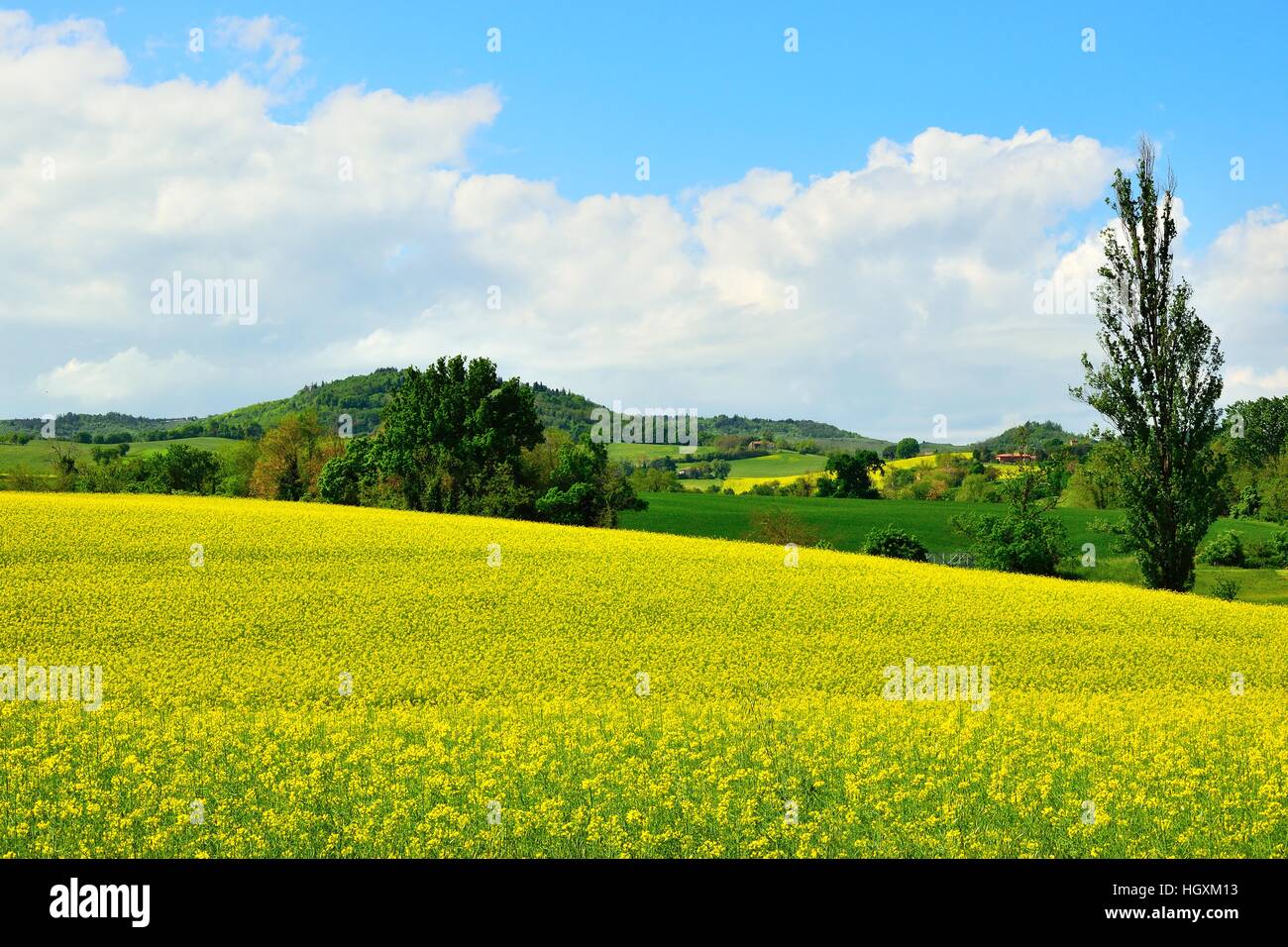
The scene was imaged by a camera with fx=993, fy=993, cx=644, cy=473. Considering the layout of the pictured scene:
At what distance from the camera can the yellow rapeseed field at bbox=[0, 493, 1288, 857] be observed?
37.2ft

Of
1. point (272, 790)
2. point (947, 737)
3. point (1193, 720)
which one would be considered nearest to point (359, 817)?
point (272, 790)

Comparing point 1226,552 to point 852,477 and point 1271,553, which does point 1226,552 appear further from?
point 852,477

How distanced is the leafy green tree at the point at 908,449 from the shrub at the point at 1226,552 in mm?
76428

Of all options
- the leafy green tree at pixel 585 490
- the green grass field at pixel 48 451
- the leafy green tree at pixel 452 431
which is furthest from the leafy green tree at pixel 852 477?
the green grass field at pixel 48 451

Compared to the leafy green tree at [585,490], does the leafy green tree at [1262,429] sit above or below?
above

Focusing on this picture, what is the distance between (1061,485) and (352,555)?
35.1m

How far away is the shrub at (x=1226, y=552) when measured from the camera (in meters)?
67.1

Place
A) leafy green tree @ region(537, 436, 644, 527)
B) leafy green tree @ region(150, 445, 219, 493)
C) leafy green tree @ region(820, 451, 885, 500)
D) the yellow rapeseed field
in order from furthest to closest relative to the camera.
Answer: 1. leafy green tree @ region(820, 451, 885, 500)
2. leafy green tree @ region(150, 445, 219, 493)
3. leafy green tree @ region(537, 436, 644, 527)
4. the yellow rapeseed field

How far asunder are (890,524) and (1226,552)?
23.1m

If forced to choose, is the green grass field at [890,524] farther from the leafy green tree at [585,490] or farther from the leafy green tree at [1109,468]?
the leafy green tree at [1109,468]

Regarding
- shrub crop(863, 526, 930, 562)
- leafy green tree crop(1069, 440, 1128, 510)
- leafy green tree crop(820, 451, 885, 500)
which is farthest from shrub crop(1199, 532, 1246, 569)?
leafy green tree crop(1069, 440, 1128, 510)

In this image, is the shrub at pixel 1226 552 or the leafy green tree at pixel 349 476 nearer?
the leafy green tree at pixel 349 476

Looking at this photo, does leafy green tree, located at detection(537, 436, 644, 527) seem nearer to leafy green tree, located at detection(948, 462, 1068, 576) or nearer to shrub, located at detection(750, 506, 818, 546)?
shrub, located at detection(750, 506, 818, 546)

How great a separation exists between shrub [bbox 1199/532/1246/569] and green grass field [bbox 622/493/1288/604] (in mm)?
1379
